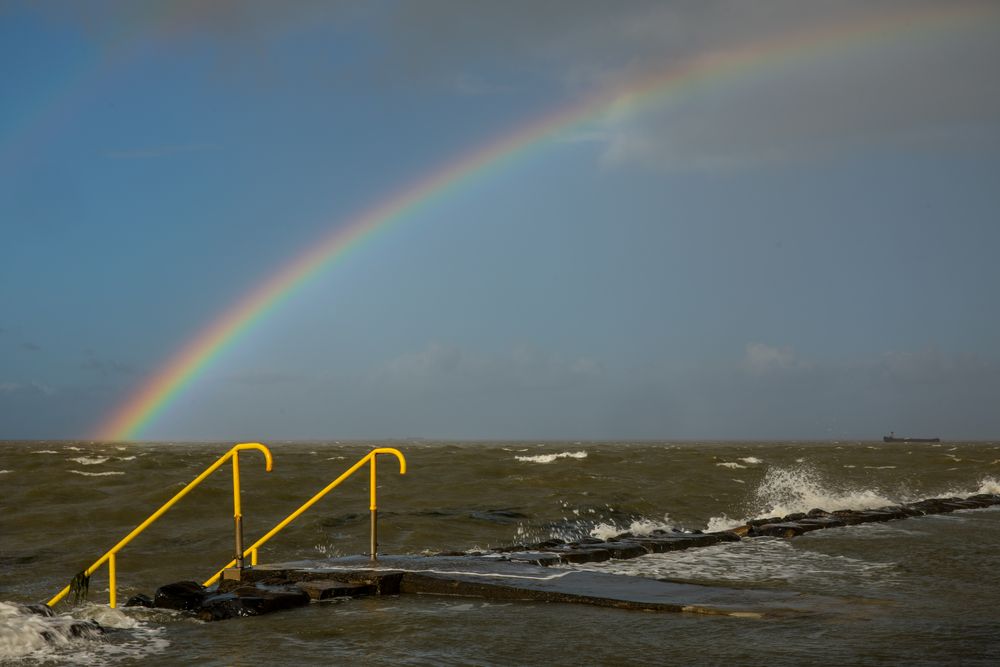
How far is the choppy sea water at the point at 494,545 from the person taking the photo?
19.2 feet

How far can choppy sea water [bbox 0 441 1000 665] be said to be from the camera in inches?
230

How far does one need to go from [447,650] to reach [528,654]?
52 centimetres

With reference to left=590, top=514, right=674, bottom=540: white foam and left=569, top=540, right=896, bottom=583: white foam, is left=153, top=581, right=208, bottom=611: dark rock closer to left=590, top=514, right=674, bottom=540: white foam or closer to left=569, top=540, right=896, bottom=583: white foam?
left=569, top=540, right=896, bottom=583: white foam

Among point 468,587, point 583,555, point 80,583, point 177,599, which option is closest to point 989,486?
point 583,555

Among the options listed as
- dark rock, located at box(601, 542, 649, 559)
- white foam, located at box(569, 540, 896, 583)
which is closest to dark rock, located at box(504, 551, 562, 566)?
white foam, located at box(569, 540, 896, 583)

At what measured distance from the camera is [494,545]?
52.3ft

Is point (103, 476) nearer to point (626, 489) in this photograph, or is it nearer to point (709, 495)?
point (626, 489)

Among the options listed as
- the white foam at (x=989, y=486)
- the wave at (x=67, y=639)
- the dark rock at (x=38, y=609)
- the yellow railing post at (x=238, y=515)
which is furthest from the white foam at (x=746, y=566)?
the white foam at (x=989, y=486)

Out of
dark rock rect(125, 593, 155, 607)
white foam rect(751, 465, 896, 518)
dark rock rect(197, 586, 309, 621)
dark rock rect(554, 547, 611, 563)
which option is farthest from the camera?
white foam rect(751, 465, 896, 518)

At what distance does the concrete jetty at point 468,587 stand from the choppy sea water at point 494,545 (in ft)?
0.66

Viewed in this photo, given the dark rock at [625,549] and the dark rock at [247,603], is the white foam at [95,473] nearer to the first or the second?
the dark rock at [625,549]

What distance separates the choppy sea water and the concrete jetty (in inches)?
7.9

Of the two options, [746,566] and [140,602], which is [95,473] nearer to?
[140,602]

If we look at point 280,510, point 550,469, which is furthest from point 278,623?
point 550,469
